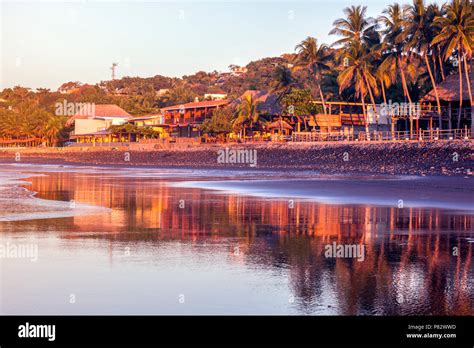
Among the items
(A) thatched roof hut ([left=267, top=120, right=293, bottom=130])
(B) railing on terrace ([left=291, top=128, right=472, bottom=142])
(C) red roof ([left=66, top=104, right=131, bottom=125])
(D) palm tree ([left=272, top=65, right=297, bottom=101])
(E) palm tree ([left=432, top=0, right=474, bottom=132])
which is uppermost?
(E) palm tree ([left=432, top=0, right=474, bottom=132])

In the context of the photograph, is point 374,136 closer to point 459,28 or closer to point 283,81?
point 459,28

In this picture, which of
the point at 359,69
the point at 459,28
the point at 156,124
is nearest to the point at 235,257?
the point at 459,28

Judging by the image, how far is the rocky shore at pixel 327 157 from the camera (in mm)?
44219

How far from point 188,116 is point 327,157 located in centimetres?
3782

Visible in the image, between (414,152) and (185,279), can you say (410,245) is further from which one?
(414,152)

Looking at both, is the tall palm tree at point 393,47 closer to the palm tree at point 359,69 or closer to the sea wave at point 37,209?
the palm tree at point 359,69

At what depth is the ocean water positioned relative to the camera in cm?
963

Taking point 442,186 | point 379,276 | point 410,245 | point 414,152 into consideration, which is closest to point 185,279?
point 379,276

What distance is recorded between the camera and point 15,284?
1094 centimetres

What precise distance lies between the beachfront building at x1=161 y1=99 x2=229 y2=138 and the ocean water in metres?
62.9

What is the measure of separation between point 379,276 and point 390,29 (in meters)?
55.1

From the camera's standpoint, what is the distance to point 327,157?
56469mm

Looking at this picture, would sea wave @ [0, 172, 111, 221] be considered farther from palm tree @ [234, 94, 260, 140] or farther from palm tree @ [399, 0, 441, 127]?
palm tree @ [234, 94, 260, 140]

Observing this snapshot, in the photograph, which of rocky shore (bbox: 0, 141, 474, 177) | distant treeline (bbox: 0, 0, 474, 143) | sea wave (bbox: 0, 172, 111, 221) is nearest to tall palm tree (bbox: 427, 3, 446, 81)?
distant treeline (bbox: 0, 0, 474, 143)
